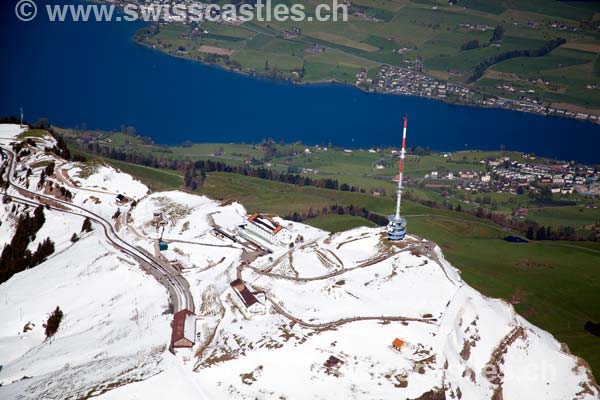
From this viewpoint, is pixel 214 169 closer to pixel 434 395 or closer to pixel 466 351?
pixel 466 351

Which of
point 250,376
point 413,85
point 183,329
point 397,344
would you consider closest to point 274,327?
point 250,376

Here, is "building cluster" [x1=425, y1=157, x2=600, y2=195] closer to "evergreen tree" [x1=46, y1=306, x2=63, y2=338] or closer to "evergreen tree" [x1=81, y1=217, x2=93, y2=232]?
"evergreen tree" [x1=81, y1=217, x2=93, y2=232]

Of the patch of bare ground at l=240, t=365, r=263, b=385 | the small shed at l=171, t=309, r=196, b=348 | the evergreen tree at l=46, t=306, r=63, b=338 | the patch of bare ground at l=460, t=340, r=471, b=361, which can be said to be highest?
the small shed at l=171, t=309, r=196, b=348

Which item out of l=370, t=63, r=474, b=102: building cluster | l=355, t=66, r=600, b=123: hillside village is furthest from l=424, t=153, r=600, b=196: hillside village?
l=370, t=63, r=474, b=102: building cluster

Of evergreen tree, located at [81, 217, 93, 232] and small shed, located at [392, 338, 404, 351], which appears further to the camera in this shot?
evergreen tree, located at [81, 217, 93, 232]

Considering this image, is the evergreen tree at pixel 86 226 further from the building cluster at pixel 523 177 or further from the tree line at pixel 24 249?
the building cluster at pixel 523 177

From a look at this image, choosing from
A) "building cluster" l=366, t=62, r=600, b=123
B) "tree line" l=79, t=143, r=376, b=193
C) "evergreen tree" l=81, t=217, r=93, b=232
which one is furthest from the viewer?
"building cluster" l=366, t=62, r=600, b=123
